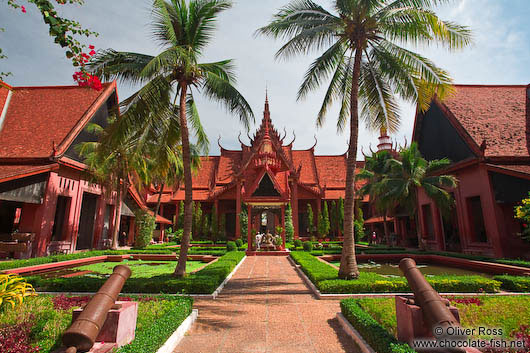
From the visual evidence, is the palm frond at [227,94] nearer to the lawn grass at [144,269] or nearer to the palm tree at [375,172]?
the lawn grass at [144,269]

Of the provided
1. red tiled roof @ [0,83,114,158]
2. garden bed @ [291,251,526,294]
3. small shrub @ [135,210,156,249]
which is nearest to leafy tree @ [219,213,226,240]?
small shrub @ [135,210,156,249]

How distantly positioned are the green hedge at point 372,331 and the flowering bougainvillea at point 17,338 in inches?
174

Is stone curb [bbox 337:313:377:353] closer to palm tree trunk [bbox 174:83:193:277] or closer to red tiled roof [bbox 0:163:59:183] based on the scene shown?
palm tree trunk [bbox 174:83:193:277]

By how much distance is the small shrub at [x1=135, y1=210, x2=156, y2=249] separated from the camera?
2030cm

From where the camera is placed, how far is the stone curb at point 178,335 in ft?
13.1

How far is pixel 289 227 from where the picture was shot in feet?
76.1

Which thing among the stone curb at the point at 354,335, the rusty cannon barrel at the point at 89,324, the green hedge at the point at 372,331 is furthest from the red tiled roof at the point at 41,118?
the green hedge at the point at 372,331

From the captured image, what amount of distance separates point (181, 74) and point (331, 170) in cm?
2708

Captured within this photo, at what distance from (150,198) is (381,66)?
95.3 feet

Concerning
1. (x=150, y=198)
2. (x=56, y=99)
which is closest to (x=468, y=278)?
(x=56, y=99)

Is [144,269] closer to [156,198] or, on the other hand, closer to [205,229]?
[205,229]

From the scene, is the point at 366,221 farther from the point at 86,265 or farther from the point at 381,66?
the point at 86,265

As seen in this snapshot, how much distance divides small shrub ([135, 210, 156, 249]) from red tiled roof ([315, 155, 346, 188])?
1925 centimetres

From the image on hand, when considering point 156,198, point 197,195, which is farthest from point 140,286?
point 156,198
